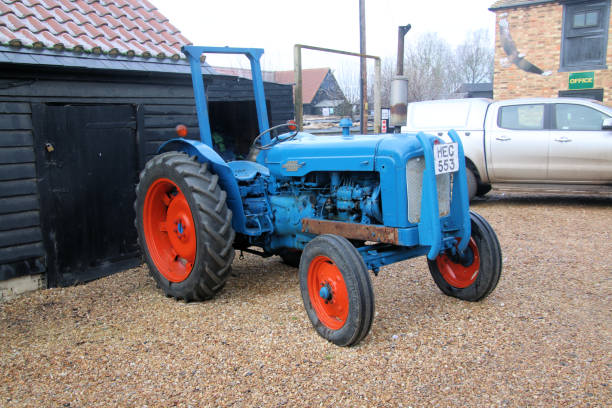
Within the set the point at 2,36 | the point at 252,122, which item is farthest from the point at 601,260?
the point at 2,36

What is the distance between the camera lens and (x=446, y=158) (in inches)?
147

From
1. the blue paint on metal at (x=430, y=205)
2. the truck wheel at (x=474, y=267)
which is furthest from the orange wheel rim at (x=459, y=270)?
A: the blue paint on metal at (x=430, y=205)

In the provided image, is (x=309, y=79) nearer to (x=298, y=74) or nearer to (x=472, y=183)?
(x=472, y=183)

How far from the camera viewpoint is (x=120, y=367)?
3471 mm

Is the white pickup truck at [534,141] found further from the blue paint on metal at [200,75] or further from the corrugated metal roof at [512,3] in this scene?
the corrugated metal roof at [512,3]

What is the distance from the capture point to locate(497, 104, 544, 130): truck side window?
8500 millimetres

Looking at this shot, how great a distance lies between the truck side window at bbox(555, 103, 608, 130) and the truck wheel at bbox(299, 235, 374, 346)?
20.3 ft

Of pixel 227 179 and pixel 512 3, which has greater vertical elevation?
pixel 512 3

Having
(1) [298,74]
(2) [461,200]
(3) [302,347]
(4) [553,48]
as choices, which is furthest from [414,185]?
(4) [553,48]

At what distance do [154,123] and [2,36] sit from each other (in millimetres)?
1734

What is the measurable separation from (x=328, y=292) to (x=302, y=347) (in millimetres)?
415

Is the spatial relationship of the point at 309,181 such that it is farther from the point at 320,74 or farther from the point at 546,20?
the point at 320,74

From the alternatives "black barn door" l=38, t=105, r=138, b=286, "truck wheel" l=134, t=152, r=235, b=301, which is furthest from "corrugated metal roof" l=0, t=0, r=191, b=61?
"truck wheel" l=134, t=152, r=235, b=301

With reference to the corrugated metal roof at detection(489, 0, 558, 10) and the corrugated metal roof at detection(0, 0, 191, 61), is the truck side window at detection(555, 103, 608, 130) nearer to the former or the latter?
the corrugated metal roof at detection(0, 0, 191, 61)
